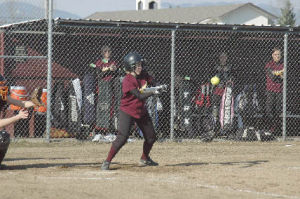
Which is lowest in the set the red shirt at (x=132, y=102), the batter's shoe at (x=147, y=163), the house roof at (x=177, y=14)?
the batter's shoe at (x=147, y=163)

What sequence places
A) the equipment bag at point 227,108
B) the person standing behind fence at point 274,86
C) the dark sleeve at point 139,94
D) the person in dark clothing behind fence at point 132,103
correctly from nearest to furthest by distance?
the dark sleeve at point 139,94 → the person in dark clothing behind fence at point 132,103 → the equipment bag at point 227,108 → the person standing behind fence at point 274,86

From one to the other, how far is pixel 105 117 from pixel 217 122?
257 cm

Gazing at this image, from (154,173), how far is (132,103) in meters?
1.10

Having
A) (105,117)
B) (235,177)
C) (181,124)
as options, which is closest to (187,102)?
(181,124)

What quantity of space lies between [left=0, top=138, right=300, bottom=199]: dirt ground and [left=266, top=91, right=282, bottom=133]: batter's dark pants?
1.72m

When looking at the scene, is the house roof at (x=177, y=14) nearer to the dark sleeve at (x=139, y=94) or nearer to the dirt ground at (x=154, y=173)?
the dirt ground at (x=154, y=173)

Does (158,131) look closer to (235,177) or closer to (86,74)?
(86,74)

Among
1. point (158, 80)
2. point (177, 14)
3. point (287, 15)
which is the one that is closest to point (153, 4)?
point (177, 14)

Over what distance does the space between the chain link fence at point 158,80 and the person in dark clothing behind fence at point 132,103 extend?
15.1ft

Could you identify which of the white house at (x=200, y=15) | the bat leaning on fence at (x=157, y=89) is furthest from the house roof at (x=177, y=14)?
the bat leaning on fence at (x=157, y=89)

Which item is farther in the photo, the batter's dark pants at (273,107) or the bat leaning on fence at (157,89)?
the batter's dark pants at (273,107)

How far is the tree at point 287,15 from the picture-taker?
8644 centimetres

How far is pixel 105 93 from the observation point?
15062 millimetres

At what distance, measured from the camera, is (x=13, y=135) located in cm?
1524
